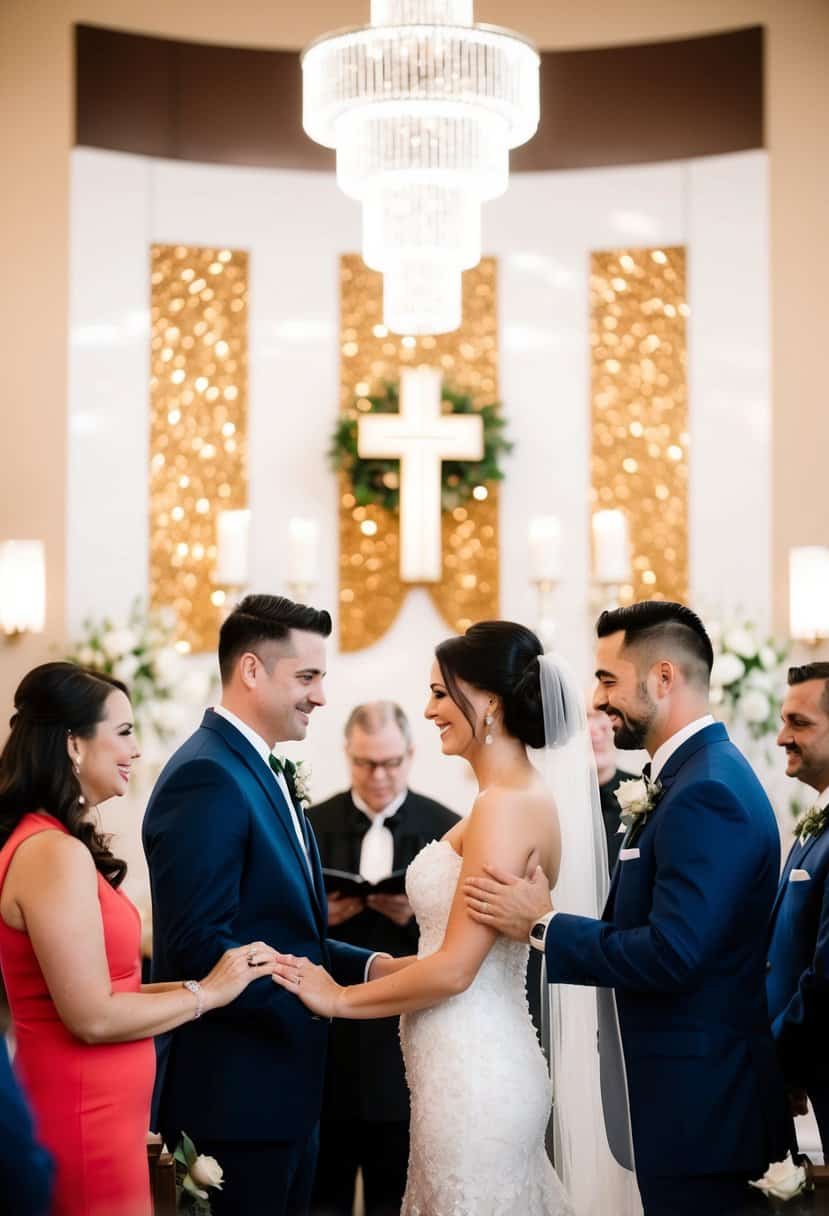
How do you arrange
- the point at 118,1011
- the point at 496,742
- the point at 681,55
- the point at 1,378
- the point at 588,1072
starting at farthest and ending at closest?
the point at 681,55
the point at 1,378
the point at 588,1072
the point at 496,742
the point at 118,1011

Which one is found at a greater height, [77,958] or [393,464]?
[393,464]

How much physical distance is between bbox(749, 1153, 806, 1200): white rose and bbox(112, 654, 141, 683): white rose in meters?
4.68

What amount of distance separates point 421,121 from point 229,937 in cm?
310

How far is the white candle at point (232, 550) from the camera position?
7.08 metres

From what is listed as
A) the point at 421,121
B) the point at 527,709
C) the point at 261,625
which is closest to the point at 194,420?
the point at 421,121

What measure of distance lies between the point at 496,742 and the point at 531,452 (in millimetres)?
4639

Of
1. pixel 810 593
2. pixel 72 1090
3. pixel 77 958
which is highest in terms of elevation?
pixel 810 593

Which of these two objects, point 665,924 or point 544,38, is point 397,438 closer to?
point 544,38

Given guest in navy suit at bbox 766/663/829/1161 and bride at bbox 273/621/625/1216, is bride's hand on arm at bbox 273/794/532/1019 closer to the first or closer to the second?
bride at bbox 273/621/625/1216

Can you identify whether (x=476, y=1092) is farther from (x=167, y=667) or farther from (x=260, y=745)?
(x=167, y=667)

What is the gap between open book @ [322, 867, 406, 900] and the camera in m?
4.47

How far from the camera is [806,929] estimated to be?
388cm

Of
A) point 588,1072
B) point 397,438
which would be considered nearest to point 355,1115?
point 588,1072

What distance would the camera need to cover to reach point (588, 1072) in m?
3.79
